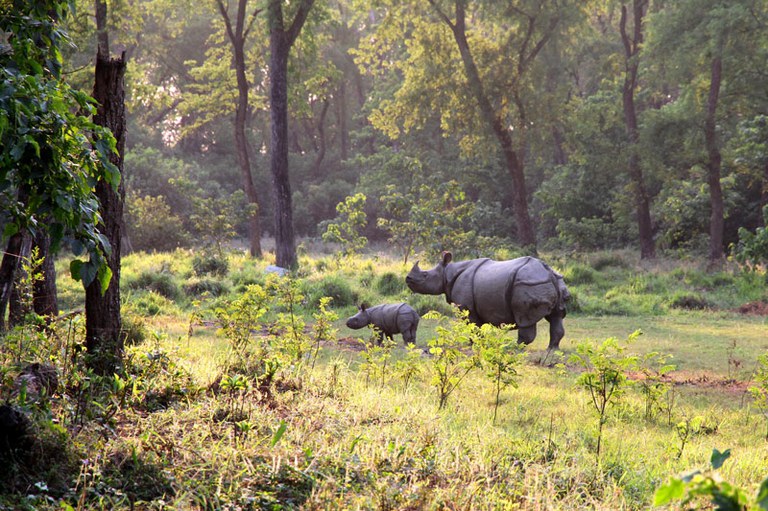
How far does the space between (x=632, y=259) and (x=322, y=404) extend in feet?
61.0

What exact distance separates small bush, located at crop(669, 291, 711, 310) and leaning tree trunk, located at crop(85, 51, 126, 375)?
12.3 meters

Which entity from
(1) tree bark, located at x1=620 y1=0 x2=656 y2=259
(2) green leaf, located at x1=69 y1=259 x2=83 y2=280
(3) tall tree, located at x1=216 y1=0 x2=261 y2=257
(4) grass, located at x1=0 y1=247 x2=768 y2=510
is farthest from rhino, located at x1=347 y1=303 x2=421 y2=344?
(1) tree bark, located at x1=620 y1=0 x2=656 y2=259

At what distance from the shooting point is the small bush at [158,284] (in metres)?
14.6

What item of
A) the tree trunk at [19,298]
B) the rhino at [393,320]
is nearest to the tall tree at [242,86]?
the rhino at [393,320]

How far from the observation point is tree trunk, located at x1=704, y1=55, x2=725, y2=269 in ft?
63.1

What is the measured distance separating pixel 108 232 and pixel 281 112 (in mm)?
14269

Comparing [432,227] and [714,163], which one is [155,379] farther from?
[714,163]

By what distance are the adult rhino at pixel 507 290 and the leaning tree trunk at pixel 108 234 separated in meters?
5.60

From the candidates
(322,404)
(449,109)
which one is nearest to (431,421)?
(322,404)

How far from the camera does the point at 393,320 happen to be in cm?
1034

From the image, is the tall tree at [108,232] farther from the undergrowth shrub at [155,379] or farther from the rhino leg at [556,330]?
the rhino leg at [556,330]

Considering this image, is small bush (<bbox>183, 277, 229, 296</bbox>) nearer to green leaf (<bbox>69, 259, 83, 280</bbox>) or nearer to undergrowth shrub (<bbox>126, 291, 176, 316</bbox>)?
undergrowth shrub (<bbox>126, 291, 176, 316</bbox>)

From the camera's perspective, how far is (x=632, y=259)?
72.6ft

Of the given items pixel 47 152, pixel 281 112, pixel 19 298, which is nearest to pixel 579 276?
pixel 281 112
